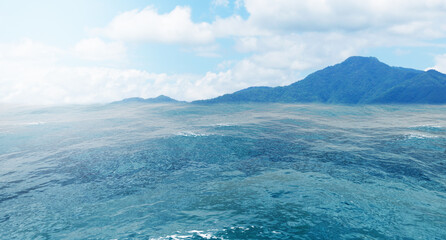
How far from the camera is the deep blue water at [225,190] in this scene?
1357cm

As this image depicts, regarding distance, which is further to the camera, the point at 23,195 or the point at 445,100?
the point at 445,100

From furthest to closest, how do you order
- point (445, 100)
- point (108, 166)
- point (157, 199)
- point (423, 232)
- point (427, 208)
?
point (445, 100), point (108, 166), point (157, 199), point (427, 208), point (423, 232)

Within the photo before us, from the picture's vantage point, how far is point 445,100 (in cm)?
16638

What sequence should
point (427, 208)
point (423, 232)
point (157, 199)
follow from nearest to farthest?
point (423, 232) < point (427, 208) < point (157, 199)

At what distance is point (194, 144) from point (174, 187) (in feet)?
50.9

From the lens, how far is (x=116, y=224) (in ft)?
46.3

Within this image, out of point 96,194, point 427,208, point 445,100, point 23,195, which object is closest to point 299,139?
point 427,208

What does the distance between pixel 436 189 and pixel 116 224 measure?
76.5ft

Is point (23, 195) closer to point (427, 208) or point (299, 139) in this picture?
point (427, 208)

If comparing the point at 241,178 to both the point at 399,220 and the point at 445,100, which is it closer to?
the point at 399,220

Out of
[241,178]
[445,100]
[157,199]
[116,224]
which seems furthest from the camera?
[445,100]

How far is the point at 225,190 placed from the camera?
747 inches

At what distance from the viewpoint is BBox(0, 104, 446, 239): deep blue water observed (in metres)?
13.6

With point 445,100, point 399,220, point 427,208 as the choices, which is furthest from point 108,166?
point 445,100
